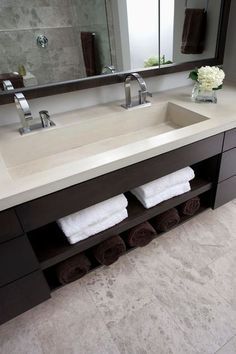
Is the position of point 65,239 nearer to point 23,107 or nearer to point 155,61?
point 23,107

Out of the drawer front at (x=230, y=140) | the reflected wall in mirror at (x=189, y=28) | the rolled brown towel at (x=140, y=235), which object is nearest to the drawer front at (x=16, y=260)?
the rolled brown towel at (x=140, y=235)

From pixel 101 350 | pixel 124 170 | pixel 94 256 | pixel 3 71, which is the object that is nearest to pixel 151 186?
pixel 124 170

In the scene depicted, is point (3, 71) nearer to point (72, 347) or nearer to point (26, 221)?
point (26, 221)

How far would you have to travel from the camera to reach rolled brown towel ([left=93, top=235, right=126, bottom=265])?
1.21 m

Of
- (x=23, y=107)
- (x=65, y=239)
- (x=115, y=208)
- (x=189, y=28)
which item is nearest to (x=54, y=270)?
(x=65, y=239)

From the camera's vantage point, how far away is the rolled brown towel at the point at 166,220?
54.7 inches

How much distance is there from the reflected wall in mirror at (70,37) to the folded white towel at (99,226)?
0.75m

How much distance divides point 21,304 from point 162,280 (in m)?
0.73

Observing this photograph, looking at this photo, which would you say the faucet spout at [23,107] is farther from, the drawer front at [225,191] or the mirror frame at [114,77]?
the drawer front at [225,191]

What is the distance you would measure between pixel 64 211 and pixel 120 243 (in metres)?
0.43

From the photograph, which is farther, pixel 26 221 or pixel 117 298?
pixel 117 298

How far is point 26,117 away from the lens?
104 centimetres

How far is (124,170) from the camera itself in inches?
38.7

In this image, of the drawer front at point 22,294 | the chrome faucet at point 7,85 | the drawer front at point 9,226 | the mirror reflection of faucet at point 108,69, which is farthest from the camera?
the mirror reflection of faucet at point 108,69
